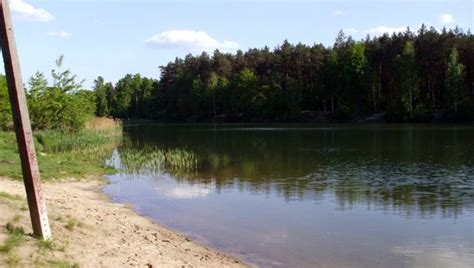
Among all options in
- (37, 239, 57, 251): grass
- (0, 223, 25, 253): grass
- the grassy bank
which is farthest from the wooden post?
the grassy bank

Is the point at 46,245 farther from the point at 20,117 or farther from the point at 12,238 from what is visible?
the point at 20,117

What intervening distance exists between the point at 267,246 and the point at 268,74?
10524 cm

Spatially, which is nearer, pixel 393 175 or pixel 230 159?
pixel 393 175

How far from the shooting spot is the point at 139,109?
534 feet

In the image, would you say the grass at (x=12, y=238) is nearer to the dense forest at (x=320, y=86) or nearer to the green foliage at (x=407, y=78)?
the dense forest at (x=320, y=86)

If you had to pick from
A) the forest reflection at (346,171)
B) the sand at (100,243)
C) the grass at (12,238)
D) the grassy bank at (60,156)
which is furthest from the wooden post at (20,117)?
the grassy bank at (60,156)

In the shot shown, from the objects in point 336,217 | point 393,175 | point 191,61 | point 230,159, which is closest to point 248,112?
point 191,61

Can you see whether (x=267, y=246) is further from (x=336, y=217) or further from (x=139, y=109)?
(x=139, y=109)

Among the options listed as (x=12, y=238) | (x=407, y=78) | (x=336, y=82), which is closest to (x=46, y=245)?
(x=12, y=238)

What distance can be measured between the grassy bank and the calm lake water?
71.3 inches

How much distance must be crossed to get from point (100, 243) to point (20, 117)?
10.6 ft

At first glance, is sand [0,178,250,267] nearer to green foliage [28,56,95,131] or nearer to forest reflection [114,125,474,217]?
forest reflection [114,125,474,217]

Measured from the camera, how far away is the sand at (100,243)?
8852 mm

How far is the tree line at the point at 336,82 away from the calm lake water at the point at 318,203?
4899cm
